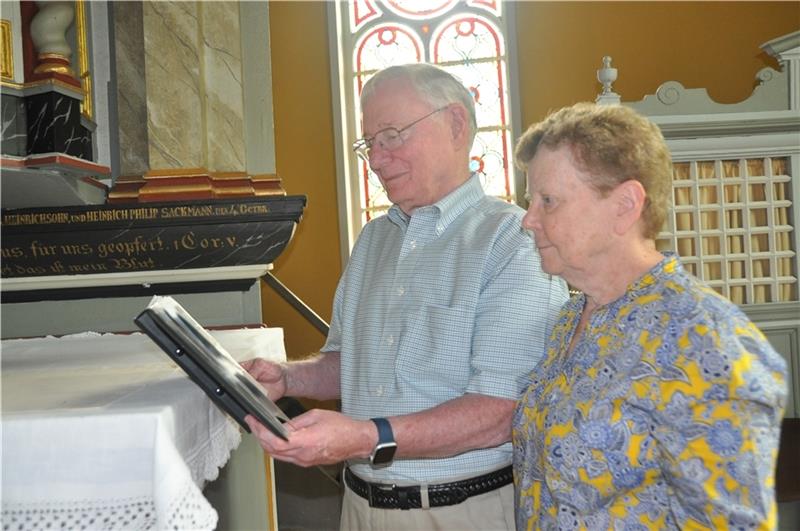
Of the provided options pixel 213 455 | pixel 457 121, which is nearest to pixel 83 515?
pixel 213 455

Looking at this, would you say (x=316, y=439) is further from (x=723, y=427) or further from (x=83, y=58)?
(x=83, y=58)

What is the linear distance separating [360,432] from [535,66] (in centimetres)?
707

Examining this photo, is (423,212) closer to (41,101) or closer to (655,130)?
(655,130)

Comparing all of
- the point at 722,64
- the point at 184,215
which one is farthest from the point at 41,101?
the point at 722,64

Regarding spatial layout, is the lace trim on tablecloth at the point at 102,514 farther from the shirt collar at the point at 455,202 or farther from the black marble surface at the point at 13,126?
the black marble surface at the point at 13,126

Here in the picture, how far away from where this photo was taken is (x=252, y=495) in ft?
9.48

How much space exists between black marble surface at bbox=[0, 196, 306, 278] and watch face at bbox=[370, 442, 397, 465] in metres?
2.78

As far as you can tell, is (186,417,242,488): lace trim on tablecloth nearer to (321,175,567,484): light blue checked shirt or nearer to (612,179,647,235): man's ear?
(321,175,567,484): light blue checked shirt

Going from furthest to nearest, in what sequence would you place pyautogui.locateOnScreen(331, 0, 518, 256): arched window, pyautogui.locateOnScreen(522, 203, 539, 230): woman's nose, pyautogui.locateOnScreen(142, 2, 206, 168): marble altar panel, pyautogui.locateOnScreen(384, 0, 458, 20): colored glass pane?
1. pyautogui.locateOnScreen(384, 0, 458, 20): colored glass pane
2. pyautogui.locateOnScreen(331, 0, 518, 256): arched window
3. pyautogui.locateOnScreen(142, 2, 206, 168): marble altar panel
4. pyautogui.locateOnScreen(522, 203, 539, 230): woman's nose

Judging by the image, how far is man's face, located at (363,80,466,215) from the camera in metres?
2.25

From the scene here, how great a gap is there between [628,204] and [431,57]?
7.46 m

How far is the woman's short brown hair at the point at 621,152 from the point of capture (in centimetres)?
173

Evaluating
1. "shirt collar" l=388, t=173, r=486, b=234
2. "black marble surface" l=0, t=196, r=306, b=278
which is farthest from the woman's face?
"black marble surface" l=0, t=196, r=306, b=278

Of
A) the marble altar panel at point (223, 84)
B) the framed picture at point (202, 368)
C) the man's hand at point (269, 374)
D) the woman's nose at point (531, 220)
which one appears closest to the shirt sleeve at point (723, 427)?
the woman's nose at point (531, 220)
